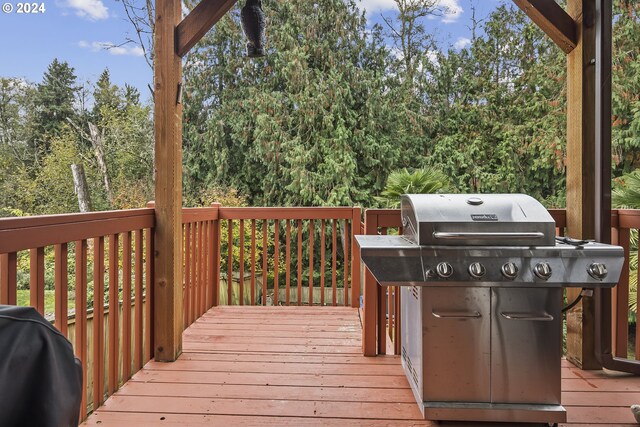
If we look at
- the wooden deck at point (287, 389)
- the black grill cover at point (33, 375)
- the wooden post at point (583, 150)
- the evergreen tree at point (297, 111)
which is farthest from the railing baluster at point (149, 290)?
the evergreen tree at point (297, 111)

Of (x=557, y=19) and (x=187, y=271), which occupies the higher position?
(x=557, y=19)

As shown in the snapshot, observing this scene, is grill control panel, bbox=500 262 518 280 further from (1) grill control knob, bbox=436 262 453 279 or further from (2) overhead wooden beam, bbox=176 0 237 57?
(2) overhead wooden beam, bbox=176 0 237 57

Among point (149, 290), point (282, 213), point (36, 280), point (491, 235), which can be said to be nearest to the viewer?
point (36, 280)

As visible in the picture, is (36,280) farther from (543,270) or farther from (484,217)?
(543,270)

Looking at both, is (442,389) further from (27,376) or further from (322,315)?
(322,315)

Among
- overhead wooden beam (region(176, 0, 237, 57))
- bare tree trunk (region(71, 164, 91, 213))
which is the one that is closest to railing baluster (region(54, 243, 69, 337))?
overhead wooden beam (region(176, 0, 237, 57))

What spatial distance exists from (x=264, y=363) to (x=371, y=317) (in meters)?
0.76

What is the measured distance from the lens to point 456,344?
1.95 meters

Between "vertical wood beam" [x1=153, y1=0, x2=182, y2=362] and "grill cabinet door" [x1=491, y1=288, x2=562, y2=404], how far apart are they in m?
1.92

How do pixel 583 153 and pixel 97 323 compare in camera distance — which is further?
pixel 583 153

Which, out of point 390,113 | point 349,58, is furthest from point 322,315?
point 349,58

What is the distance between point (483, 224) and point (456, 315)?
44cm

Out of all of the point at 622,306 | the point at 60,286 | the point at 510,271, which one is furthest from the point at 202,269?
the point at 622,306

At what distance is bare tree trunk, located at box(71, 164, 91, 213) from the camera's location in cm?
955
